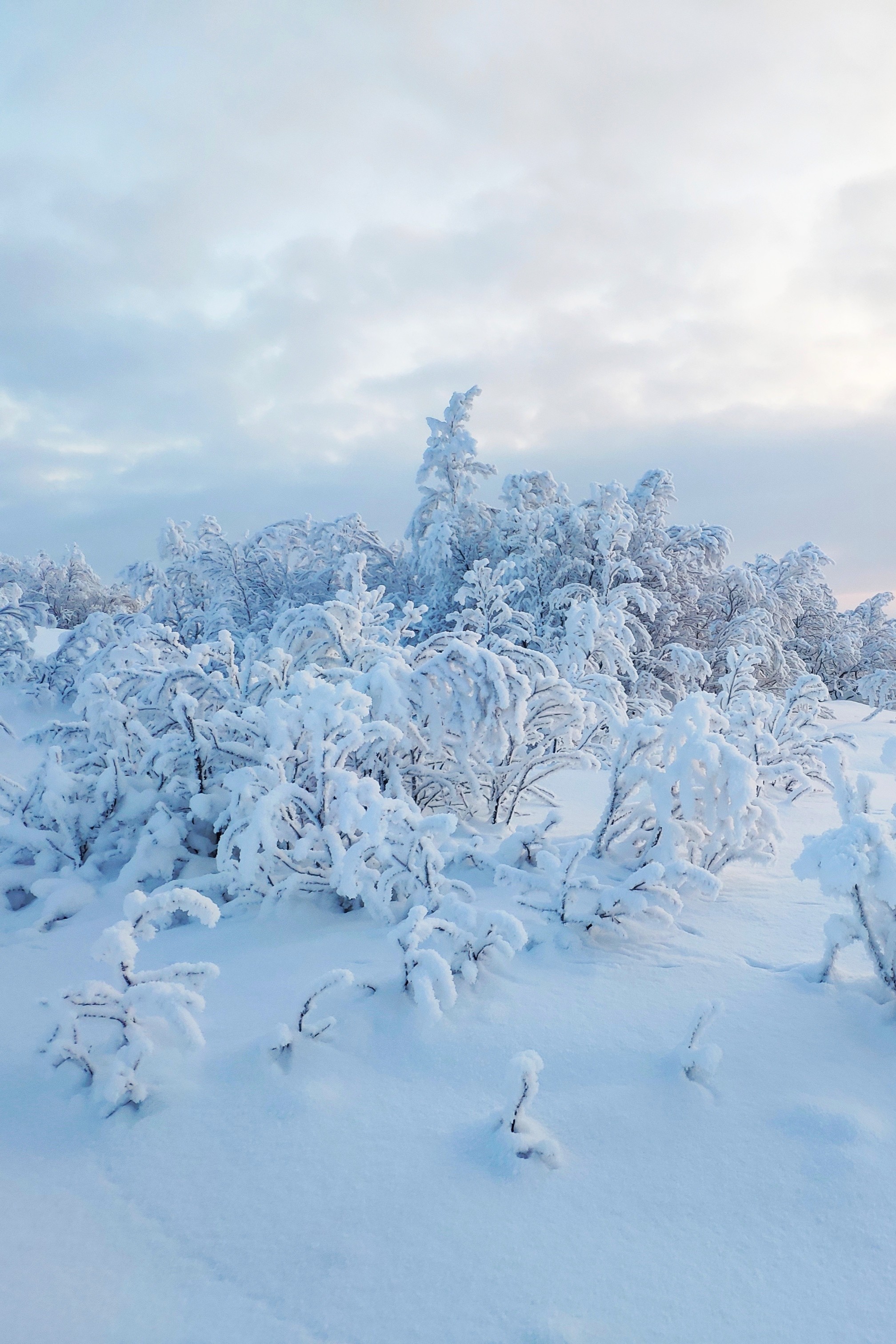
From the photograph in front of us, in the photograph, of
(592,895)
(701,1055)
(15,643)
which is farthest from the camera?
(15,643)

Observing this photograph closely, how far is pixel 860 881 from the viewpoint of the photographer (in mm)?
2486

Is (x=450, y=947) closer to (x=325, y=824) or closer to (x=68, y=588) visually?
(x=325, y=824)

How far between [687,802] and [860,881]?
1.06 metres

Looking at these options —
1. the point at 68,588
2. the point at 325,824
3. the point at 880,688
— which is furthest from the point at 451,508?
the point at 68,588

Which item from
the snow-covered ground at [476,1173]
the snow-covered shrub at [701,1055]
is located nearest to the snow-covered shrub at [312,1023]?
the snow-covered ground at [476,1173]

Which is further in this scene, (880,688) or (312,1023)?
(880,688)

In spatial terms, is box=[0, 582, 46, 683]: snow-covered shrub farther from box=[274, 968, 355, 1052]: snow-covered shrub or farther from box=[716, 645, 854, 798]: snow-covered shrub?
box=[274, 968, 355, 1052]: snow-covered shrub

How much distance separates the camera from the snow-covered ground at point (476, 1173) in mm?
1518

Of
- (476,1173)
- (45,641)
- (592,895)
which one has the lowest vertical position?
(476,1173)

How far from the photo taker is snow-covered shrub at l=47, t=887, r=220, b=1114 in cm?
218

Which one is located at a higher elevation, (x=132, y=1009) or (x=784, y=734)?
(x=784, y=734)

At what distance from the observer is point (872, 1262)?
5.30 ft

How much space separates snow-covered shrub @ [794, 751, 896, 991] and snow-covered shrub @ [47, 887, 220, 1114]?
82.2 inches

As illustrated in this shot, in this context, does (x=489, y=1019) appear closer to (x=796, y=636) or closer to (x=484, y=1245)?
A: (x=484, y=1245)
